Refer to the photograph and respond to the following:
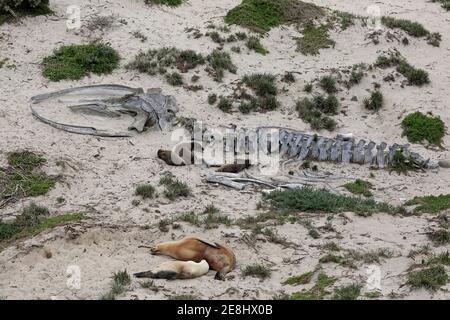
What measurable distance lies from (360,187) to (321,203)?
6.07 ft

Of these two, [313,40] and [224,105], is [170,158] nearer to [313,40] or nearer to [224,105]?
[224,105]

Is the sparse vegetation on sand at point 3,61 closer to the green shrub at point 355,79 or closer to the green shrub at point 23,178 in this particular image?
the green shrub at point 23,178

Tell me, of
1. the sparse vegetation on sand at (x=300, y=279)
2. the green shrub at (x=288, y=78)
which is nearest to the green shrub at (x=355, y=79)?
the green shrub at (x=288, y=78)

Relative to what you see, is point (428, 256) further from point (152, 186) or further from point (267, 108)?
point (267, 108)

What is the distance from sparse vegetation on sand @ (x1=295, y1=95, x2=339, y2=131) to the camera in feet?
47.5

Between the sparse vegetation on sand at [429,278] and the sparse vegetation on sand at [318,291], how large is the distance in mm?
983

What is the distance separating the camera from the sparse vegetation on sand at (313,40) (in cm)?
1712

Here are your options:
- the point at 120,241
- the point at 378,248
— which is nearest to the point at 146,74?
the point at 120,241

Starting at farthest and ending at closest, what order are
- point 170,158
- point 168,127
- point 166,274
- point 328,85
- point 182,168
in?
point 328,85 → point 168,127 → point 170,158 → point 182,168 → point 166,274

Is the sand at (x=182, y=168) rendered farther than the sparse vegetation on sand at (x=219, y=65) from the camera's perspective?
No

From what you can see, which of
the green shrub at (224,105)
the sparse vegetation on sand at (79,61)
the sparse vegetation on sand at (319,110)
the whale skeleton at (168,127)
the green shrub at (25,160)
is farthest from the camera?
the sparse vegetation on sand at (79,61)

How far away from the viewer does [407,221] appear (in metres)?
9.94

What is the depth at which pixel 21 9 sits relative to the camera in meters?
16.9

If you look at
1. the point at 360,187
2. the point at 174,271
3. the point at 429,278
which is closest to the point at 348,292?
the point at 429,278
